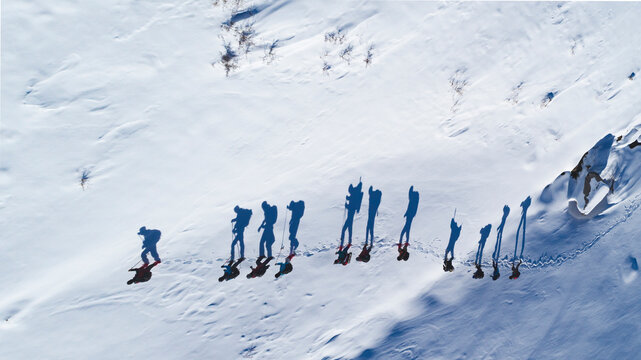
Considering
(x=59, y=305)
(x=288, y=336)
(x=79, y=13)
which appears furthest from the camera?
(x=288, y=336)

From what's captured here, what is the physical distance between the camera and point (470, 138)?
6.74 m

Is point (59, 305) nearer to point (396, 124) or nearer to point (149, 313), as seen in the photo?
point (149, 313)

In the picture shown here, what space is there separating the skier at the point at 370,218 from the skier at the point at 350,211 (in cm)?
21

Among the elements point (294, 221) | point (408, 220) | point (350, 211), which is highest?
point (294, 221)

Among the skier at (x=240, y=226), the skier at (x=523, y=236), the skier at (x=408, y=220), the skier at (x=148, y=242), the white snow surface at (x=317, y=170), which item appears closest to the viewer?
the white snow surface at (x=317, y=170)

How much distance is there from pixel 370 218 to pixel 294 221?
1.56 metres

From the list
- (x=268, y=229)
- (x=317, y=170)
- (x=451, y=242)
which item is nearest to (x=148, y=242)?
(x=268, y=229)

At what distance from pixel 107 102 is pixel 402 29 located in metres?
5.64

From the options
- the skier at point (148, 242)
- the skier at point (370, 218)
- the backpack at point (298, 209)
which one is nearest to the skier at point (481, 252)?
the skier at point (370, 218)

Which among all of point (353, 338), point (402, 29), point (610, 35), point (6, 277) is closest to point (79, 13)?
point (6, 277)

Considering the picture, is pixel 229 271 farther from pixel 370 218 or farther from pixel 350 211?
pixel 370 218

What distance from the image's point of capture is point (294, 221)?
679 cm

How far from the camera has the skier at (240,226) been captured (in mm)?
6625

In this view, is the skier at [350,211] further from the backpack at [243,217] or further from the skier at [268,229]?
the backpack at [243,217]
